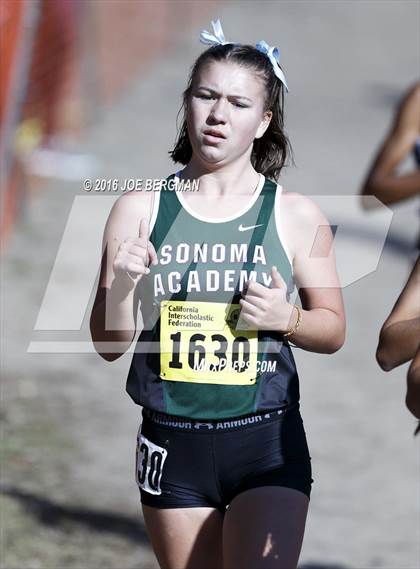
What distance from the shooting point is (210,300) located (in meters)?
3.37

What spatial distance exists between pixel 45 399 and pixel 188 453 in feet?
12.2

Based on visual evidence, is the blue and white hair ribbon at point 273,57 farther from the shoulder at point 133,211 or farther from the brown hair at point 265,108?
the shoulder at point 133,211

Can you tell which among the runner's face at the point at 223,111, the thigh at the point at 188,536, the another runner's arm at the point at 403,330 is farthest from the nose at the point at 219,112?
the thigh at the point at 188,536

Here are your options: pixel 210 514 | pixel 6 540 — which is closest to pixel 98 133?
pixel 6 540

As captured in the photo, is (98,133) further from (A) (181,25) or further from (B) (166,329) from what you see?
(B) (166,329)

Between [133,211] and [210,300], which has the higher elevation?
[133,211]

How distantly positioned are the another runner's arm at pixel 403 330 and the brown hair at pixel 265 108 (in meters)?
0.50

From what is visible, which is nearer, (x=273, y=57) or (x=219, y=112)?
(x=219, y=112)

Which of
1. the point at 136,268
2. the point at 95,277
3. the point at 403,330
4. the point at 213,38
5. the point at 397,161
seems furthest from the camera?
the point at 95,277

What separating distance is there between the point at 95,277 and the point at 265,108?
17.8ft

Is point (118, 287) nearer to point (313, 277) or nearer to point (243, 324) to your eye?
A: point (243, 324)

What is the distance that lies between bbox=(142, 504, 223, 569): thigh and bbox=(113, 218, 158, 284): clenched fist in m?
0.70

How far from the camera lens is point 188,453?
3.49 m

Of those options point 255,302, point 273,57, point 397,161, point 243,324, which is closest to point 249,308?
point 255,302
